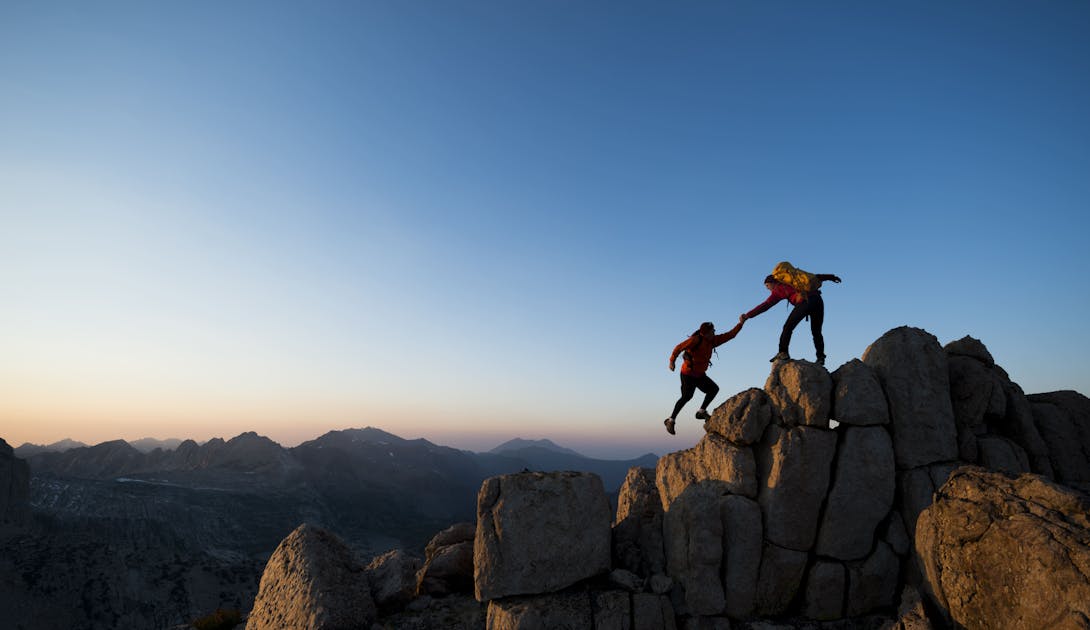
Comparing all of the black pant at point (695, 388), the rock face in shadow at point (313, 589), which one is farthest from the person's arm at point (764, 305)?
the rock face in shadow at point (313, 589)

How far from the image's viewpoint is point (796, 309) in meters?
17.1

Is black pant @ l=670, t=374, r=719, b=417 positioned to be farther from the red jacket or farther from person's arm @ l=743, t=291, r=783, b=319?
person's arm @ l=743, t=291, r=783, b=319

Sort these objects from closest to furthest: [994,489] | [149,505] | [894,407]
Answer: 1. [994,489]
2. [894,407]
3. [149,505]

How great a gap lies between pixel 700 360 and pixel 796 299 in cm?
383

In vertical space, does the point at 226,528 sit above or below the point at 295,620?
below

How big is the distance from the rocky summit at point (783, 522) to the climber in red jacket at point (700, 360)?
1.34 m

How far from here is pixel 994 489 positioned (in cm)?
1160

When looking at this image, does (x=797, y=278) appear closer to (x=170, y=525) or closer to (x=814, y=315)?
(x=814, y=315)

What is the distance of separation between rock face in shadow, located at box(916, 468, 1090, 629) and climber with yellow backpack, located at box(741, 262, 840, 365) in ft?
18.3

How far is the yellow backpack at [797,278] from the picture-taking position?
16.8 m

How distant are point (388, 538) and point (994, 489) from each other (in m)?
178

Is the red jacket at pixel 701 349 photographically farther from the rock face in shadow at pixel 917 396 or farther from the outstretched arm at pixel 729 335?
the rock face in shadow at pixel 917 396

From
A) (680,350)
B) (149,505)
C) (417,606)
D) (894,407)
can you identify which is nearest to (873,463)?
(894,407)

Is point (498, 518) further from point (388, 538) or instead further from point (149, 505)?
point (388, 538)
